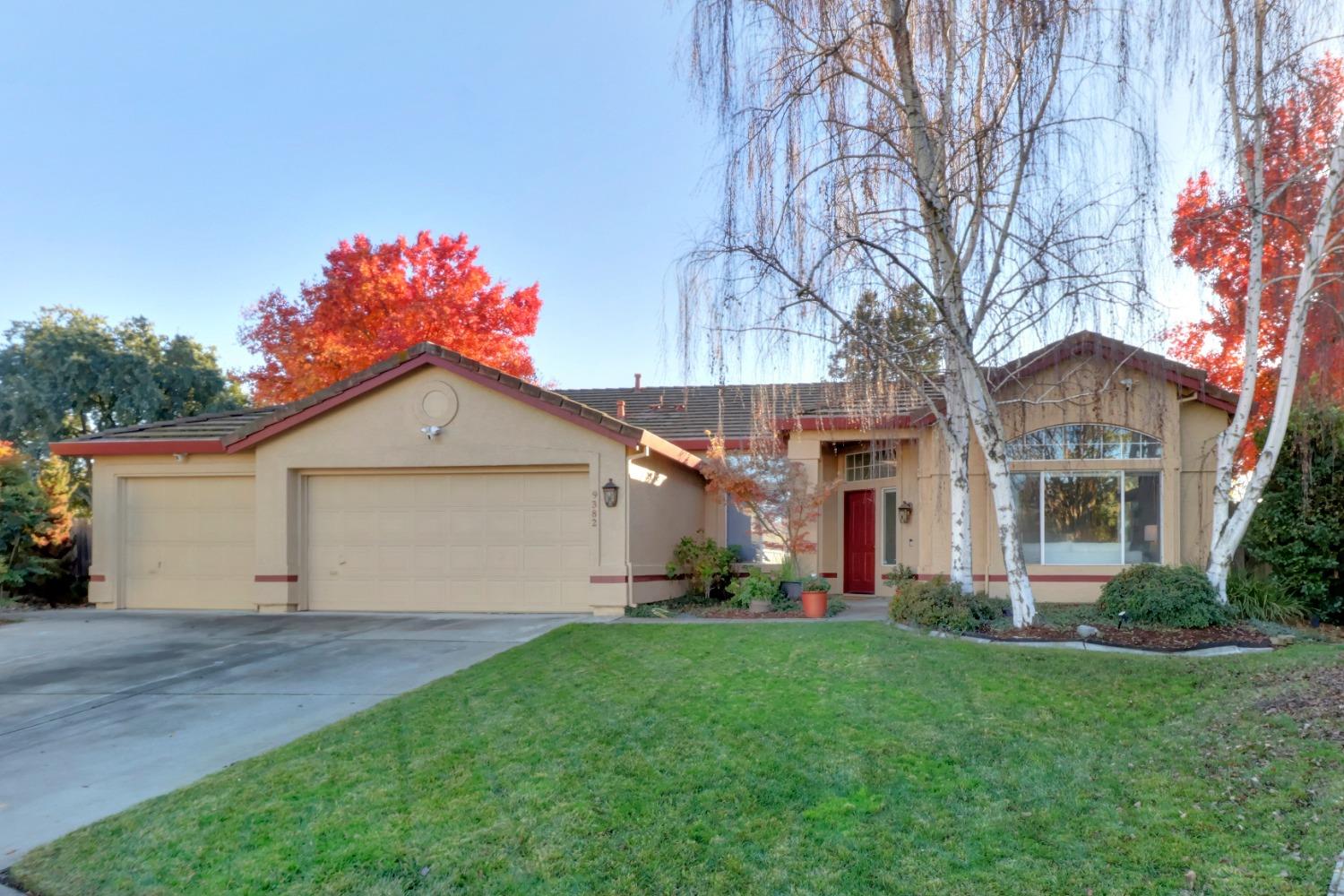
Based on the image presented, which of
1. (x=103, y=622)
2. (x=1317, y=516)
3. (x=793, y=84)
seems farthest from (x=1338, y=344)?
(x=103, y=622)

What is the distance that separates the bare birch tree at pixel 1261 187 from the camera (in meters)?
9.45

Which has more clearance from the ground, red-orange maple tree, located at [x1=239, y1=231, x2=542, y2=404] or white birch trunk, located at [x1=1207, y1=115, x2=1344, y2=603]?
red-orange maple tree, located at [x1=239, y1=231, x2=542, y2=404]

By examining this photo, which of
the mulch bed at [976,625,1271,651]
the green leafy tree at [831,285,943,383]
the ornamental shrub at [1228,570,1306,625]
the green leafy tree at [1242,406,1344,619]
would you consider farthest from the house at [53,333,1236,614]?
the mulch bed at [976,625,1271,651]

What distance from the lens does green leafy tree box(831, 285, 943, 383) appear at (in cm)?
893

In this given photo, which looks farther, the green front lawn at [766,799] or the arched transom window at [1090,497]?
the arched transom window at [1090,497]

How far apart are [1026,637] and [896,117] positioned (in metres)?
5.74

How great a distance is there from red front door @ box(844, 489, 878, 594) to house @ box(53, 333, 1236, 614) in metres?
1.55

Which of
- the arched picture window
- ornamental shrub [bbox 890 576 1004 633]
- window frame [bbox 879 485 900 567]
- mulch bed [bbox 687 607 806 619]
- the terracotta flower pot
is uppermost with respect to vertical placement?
the arched picture window

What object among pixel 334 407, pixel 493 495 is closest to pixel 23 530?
pixel 334 407

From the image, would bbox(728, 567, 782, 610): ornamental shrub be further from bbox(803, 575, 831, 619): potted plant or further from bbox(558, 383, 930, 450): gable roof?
bbox(558, 383, 930, 450): gable roof

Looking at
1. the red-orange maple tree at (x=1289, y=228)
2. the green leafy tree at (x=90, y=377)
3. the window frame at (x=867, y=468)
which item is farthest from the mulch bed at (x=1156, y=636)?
the green leafy tree at (x=90, y=377)

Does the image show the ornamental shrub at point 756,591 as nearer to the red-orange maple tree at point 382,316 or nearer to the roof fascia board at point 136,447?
the roof fascia board at point 136,447

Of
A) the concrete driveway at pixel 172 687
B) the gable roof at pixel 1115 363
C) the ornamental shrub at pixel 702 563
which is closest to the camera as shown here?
the concrete driveway at pixel 172 687

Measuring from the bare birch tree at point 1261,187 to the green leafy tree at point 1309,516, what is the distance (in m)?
1.45
